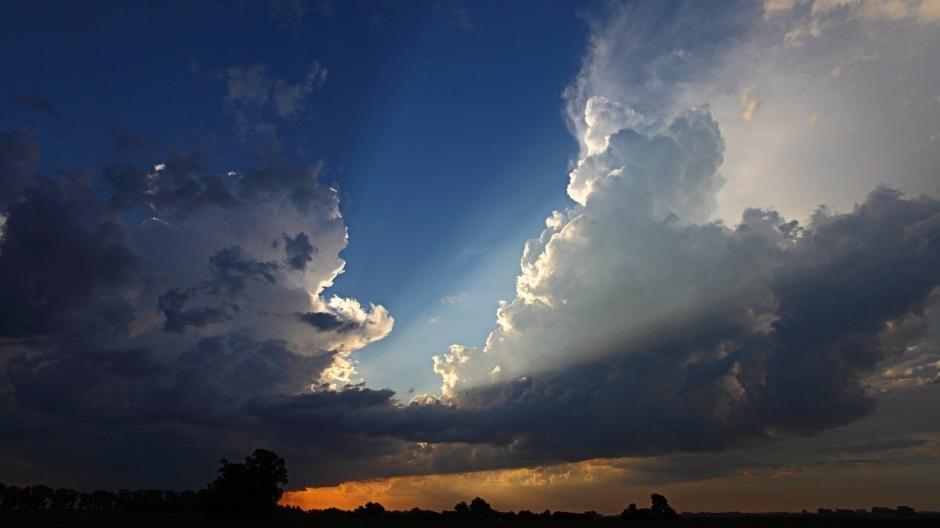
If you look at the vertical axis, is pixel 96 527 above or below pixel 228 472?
below

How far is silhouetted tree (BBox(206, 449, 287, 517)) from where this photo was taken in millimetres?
167875

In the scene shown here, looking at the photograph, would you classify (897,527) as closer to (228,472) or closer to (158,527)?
(158,527)

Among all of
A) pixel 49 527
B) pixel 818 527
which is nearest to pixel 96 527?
pixel 49 527

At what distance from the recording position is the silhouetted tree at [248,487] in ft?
551

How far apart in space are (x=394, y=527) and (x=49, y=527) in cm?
6492

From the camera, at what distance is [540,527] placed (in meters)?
150

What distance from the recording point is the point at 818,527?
11631 centimetres

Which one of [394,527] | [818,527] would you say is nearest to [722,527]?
[818,527]

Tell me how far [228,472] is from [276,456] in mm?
14241

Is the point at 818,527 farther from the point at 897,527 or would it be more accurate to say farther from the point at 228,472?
the point at 228,472

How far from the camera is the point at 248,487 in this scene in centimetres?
16912

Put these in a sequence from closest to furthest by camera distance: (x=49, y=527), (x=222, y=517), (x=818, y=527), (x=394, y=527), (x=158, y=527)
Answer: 1. (x=49, y=527)
2. (x=158, y=527)
3. (x=818, y=527)
4. (x=394, y=527)
5. (x=222, y=517)

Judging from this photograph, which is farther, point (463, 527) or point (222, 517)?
point (222, 517)

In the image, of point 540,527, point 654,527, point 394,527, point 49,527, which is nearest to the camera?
point 49,527
